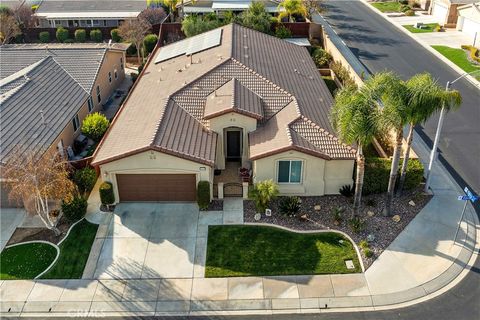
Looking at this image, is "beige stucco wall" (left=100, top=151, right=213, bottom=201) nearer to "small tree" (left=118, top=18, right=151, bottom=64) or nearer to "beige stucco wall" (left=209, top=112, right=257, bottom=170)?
"beige stucco wall" (left=209, top=112, right=257, bottom=170)

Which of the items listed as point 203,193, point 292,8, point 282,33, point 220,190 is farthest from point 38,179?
point 292,8

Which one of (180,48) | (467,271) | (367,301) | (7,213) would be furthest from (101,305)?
(180,48)

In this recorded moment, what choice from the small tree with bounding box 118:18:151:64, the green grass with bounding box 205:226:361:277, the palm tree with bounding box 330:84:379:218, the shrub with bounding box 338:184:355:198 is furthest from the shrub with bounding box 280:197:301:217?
the small tree with bounding box 118:18:151:64

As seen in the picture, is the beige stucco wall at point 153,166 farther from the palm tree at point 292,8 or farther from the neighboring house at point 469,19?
the neighboring house at point 469,19

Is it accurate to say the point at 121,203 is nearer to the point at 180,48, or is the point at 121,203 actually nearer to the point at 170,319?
the point at 170,319

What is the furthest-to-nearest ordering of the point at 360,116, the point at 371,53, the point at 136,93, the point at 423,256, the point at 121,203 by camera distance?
the point at 371,53
the point at 136,93
the point at 121,203
the point at 423,256
the point at 360,116

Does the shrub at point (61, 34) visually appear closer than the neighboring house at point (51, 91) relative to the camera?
No

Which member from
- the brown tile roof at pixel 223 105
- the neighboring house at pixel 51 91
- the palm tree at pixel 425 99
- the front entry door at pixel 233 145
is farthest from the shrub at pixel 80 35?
the palm tree at pixel 425 99

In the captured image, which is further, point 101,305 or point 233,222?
point 233,222
